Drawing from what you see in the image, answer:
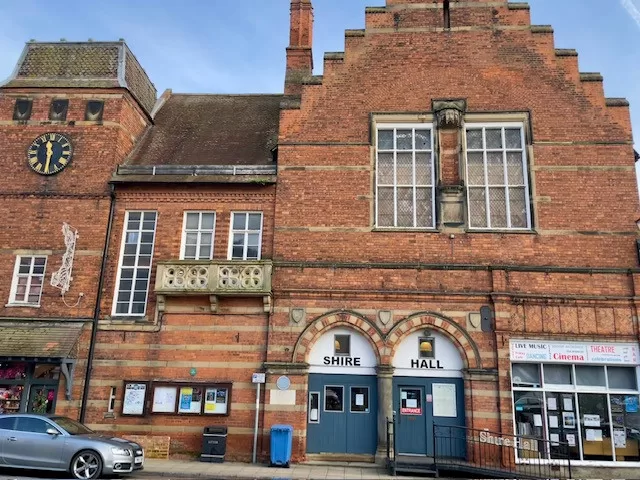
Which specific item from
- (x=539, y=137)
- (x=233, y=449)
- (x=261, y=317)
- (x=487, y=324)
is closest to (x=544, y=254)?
(x=487, y=324)

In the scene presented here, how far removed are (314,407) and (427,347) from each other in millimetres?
3417

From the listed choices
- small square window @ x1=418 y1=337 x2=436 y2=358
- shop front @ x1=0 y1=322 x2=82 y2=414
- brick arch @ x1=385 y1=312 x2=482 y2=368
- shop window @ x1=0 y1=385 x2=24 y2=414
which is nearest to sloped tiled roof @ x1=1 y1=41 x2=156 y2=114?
shop front @ x1=0 y1=322 x2=82 y2=414

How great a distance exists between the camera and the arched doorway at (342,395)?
45.6ft

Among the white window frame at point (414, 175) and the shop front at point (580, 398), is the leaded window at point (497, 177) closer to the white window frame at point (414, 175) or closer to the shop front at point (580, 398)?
the white window frame at point (414, 175)

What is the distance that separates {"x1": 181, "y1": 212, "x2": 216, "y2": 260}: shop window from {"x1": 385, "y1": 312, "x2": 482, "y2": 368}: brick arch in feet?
18.9

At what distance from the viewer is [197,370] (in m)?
14.5

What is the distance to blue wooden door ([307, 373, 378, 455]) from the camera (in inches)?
546

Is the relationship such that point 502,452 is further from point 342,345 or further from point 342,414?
point 342,345

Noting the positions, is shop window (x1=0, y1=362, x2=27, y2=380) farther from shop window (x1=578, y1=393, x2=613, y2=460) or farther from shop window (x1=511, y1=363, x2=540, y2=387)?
shop window (x1=578, y1=393, x2=613, y2=460)

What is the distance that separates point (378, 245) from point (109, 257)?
306 inches

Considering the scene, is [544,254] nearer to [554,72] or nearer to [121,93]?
[554,72]

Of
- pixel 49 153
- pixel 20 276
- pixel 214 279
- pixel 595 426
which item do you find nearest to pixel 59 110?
pixel 49 153

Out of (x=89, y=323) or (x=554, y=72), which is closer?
(x=89, y=323)

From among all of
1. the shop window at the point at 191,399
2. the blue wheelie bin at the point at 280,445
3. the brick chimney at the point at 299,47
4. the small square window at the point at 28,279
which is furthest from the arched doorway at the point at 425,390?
the small square window at the point at 28,279
